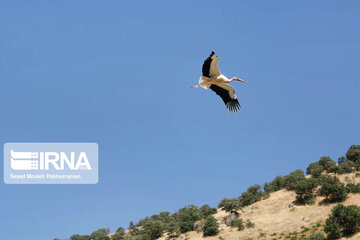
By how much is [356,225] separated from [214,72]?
3674 centimetres

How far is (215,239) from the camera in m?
60.1

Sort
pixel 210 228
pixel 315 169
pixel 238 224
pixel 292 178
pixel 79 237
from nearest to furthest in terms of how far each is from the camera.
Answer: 1. pixel 238 224
2. pixel 210 228
3. pixel 292 178
4. pixel 315 169
5. pixel 79 237

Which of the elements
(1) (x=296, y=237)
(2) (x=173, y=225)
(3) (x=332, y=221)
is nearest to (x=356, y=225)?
(3) (x=332, y=221)

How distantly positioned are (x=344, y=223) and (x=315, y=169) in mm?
26653

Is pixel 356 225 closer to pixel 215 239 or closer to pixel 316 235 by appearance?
pixel 316 235

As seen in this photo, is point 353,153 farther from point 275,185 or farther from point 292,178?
point 275,185

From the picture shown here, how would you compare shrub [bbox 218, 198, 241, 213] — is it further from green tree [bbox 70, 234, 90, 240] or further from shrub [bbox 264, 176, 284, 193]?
green tree [bbox 70, 234, 90, 240]

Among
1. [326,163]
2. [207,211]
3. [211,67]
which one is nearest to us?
[211,67]

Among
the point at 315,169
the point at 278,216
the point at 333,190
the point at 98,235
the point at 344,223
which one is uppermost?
the point at 315,169

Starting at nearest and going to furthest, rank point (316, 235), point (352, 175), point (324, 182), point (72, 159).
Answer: point (72, 159)
point (316, 235)
point (324, 182)
point (352, 175)

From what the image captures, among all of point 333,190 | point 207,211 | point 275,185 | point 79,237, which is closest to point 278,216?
point 333,190

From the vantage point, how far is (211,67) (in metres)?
23.2

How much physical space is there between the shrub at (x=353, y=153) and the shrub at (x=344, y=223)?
83.7 feet

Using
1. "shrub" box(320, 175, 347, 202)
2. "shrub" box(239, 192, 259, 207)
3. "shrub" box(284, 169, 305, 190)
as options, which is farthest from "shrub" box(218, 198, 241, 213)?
"shrub" box(320, 175, 347, 202)
